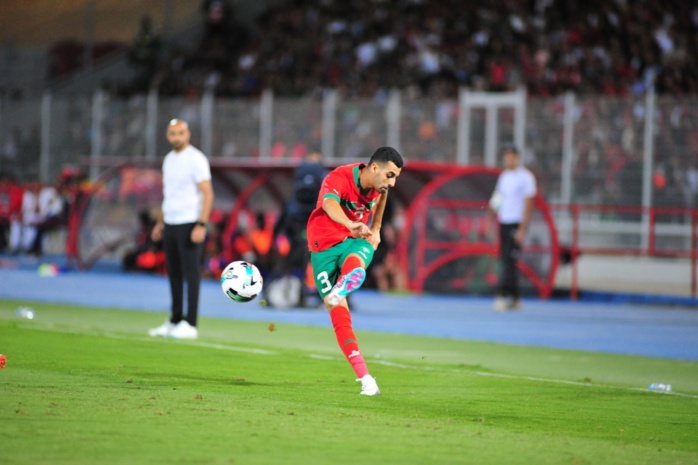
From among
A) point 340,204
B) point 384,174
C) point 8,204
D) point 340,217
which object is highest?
point 8,204

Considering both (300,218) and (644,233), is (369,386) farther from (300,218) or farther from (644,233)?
(644,233)

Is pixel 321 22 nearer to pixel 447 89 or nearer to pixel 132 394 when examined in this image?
pixel 447 89

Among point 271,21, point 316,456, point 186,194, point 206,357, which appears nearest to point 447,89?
point 271,21

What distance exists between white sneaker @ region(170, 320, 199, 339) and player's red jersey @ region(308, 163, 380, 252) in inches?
159

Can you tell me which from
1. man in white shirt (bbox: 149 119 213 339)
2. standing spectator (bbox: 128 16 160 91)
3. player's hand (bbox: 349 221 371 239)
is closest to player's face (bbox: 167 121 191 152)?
man in white shirt (bbox: 149 119 213 339)

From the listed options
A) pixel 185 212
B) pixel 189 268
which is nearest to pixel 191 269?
pixel 189 268

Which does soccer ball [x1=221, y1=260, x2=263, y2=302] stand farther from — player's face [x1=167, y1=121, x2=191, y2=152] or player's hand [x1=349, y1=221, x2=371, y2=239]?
player's face [x1=167, y1=121, x2=191, y2=152]

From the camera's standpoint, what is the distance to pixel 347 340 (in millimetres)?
9031

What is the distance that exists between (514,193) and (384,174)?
9631mm

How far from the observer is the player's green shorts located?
9312 millimetres

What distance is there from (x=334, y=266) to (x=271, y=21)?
985 inches

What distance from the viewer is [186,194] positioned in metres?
13.2

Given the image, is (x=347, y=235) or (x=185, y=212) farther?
(x=185, y=212)

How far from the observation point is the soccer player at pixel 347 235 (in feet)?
29.4
